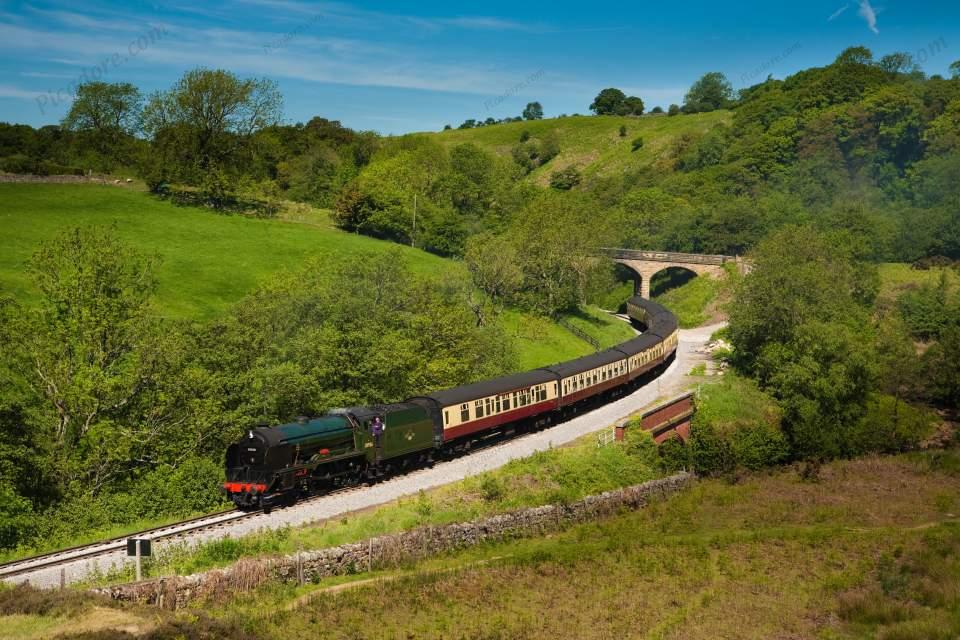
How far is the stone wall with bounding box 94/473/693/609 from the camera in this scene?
71.1 feet

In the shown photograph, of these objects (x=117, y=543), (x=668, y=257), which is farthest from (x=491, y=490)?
(x=668, y=257)

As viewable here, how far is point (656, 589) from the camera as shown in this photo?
91.7ft

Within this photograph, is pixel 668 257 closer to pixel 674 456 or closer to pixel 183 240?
pixel 183 240

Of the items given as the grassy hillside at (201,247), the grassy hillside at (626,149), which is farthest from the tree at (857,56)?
the grassy hillside at (201,247)

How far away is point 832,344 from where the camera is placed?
1992 inches

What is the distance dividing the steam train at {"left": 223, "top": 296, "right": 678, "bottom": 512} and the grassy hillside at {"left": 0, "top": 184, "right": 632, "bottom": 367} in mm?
17486

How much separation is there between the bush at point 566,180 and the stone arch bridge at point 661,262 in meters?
64.3

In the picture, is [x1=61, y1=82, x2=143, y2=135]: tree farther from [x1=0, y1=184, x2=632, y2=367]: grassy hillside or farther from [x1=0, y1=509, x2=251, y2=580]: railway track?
[x1=0, y1=509, x2=251, y2=580]: railway track

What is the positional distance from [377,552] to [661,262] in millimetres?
87422

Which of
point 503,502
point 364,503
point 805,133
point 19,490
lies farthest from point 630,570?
point 805,133

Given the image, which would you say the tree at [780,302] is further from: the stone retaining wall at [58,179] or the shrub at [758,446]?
the stone retaining wall at [58,179]

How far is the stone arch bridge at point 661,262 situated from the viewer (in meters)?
106

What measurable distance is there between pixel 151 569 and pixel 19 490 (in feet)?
35.6

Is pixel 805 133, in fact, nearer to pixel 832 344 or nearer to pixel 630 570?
pixel 832 344
